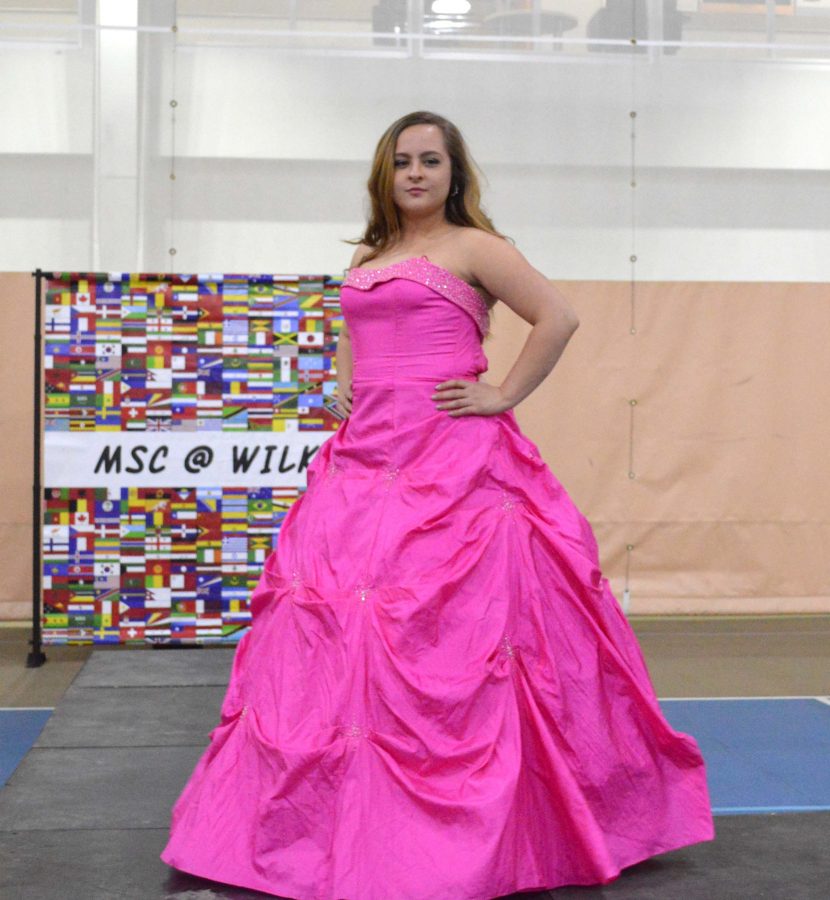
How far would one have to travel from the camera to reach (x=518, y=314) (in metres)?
2.35

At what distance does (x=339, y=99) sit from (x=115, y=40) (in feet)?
3.12

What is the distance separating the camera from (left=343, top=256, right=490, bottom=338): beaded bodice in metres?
2.34

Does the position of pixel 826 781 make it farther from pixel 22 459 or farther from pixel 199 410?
pixel 22 459

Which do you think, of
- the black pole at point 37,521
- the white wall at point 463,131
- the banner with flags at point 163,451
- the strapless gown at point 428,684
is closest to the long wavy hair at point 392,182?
the strapless gown at point 428,684

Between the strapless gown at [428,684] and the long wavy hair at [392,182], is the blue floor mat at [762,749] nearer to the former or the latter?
the strapless gown at [428,684]

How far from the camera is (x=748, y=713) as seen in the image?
4.01m

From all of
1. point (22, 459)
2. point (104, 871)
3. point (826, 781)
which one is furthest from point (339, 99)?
point (104, 871)

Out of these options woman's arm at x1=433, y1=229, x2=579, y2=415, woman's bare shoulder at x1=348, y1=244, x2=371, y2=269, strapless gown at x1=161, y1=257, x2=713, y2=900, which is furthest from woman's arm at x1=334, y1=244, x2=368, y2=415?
woman's arm at x1=433, y1=229, x2=579, y2=415

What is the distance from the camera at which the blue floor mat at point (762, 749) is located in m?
2.99

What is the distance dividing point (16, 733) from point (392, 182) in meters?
2.16

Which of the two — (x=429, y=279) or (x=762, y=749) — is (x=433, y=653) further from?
(x=762, y=749)

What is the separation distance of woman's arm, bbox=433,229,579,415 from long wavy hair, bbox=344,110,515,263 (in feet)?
0.17

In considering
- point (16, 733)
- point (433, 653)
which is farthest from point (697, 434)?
point (433, 653)

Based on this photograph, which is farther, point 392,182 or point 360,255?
point 360,255
